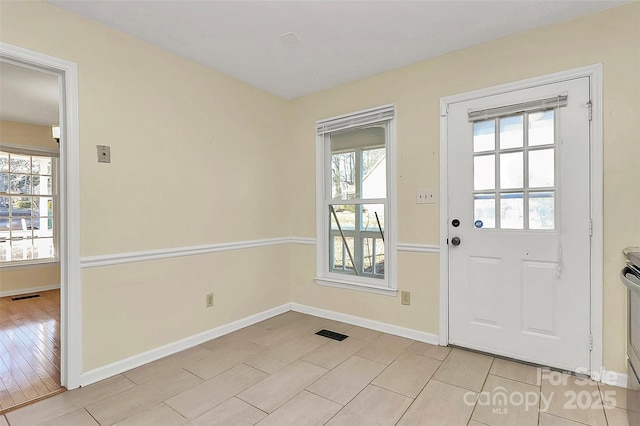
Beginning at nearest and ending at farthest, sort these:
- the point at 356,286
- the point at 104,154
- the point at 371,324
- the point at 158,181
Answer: the point at 104,154
the point at 158,181
the point at 371,324
the point at 356,286

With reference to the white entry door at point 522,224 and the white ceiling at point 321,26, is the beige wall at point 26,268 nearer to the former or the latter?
the white ceiling at point 321,26

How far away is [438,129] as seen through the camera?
8.68ft

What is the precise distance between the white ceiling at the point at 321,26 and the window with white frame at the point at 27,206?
3.77 meters

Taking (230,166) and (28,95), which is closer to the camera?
(230,166)

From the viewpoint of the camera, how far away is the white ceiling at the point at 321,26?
1999 millimetres

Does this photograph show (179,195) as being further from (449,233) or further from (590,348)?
(590,348)

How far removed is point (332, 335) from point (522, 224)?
1.80 metres

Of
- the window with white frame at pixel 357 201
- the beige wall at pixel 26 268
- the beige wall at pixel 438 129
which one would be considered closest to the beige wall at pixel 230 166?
the beige wall at pixel 438 129

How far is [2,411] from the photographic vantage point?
5.86ft

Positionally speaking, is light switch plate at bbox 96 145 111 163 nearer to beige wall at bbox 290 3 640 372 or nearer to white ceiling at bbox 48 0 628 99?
white ceiling at bbox 48 0 628 99

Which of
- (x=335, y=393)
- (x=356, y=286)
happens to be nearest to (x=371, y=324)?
(x=356, y=286)

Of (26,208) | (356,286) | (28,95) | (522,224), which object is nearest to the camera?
(522,224)

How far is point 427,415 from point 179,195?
231 cm

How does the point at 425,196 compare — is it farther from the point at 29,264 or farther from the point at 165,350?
the point at 29,264
